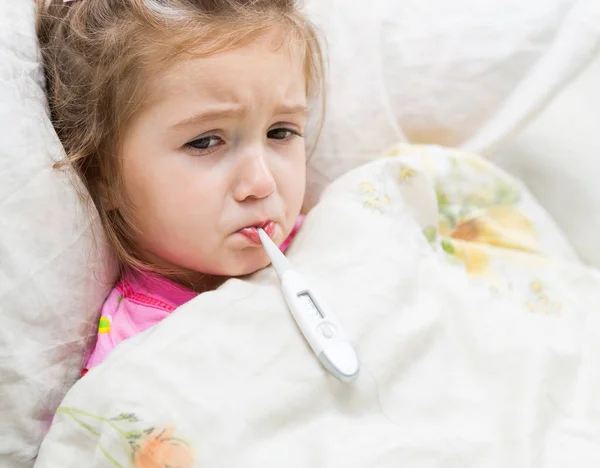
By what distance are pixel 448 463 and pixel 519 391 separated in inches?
6.3

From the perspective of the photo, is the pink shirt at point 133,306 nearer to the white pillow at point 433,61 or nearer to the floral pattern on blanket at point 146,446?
the floral pattern on blanket at point 146,446

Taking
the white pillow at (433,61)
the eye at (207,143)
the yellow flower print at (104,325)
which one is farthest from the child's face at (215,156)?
the white pillow at (433,61)

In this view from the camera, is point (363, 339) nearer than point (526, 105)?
Yes

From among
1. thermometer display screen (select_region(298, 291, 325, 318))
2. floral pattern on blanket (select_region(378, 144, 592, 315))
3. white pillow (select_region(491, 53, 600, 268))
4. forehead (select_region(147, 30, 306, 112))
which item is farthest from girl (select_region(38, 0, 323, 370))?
white pillow (select_region(491, 53, 600, 268))

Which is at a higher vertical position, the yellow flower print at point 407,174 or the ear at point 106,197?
the ear at point 106,197

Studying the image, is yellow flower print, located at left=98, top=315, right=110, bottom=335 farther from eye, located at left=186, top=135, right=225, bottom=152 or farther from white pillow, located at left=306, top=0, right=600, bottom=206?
white pillow, located at left=306, top=0, right=600, bottom=206

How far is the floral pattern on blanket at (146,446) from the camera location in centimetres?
60

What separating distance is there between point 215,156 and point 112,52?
160 millimetres

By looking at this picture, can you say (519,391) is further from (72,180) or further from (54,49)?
(54,49)

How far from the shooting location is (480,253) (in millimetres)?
986

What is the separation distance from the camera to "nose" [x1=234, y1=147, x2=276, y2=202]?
76 cm

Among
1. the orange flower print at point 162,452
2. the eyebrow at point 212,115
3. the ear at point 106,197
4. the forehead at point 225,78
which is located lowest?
the orange flower print at point 162,452

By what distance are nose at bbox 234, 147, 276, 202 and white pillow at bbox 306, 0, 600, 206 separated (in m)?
0.30

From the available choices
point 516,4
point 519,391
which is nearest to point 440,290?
point 519,391
